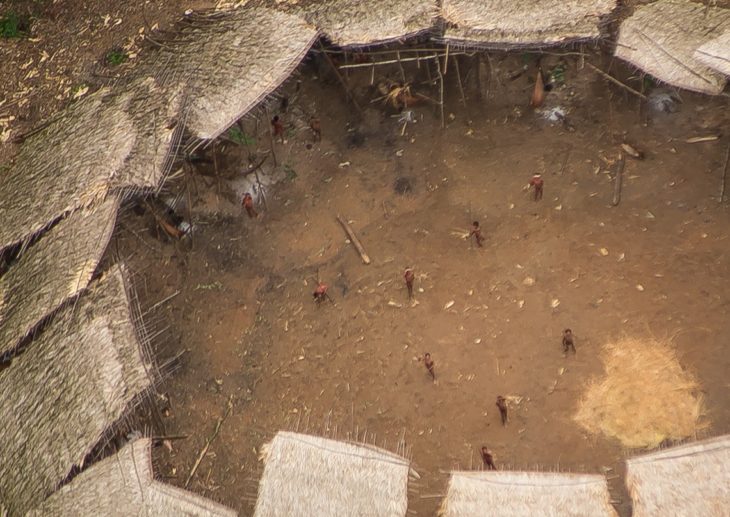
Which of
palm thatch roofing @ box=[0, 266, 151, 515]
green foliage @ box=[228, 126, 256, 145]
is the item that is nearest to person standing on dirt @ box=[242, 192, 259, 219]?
green foliage @ box=[228, 126, 256, 145]

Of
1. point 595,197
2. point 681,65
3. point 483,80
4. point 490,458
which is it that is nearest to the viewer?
point 490,458

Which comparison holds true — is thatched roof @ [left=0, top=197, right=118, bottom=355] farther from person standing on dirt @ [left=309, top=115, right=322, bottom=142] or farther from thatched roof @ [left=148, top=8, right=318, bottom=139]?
person standing on dirt @ [left=309, top=115, right=322, bottom=142]

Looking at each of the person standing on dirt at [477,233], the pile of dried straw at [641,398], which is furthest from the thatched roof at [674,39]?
the pile of dried straw at [641,398]

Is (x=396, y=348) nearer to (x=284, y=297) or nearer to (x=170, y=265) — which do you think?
(x=284, y=297)

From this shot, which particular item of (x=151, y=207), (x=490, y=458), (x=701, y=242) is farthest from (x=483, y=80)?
(x=490, y=458)

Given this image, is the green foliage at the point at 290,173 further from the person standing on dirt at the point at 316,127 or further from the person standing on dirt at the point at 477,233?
the person standing on dirt at the point at 477,233
